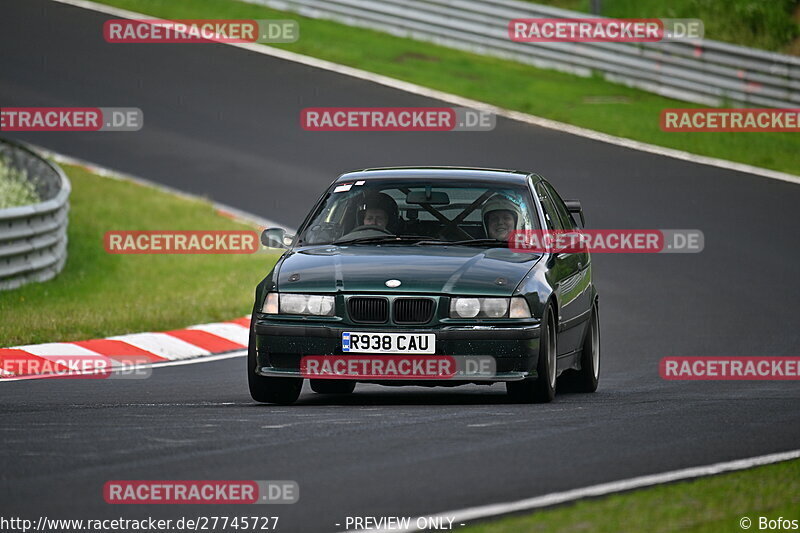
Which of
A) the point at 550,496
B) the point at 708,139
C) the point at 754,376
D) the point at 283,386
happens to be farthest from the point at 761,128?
the point at 550,496

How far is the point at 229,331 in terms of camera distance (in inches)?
626

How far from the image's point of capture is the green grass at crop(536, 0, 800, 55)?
1243 inches

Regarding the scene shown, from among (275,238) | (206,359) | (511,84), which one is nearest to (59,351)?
(206,359)

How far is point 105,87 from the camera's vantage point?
28.6 metres

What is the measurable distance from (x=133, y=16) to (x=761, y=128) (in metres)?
12.6

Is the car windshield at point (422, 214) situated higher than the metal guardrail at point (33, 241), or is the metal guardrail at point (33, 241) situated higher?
the car windshield at point (422, 214)

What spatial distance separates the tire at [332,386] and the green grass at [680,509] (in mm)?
4824

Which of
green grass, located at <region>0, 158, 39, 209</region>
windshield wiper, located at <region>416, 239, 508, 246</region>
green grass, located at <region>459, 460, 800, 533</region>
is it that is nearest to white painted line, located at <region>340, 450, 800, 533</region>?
green grass, located at <region>459, 460, 800, 533</region>

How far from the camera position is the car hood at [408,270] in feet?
32.3

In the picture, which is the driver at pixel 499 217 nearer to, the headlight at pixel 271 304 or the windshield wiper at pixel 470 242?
the windshield wiper at pixel 470 242

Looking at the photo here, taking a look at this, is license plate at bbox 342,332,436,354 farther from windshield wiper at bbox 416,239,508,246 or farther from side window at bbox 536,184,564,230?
side window at bbox 536,184,564,230

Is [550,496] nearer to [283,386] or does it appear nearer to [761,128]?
[283,386]

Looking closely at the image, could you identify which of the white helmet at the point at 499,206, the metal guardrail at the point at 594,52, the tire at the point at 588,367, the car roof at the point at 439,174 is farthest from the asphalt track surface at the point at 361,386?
the metal guardrail at the point at 594,52

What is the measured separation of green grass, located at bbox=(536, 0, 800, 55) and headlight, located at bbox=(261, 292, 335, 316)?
22.8 meters
